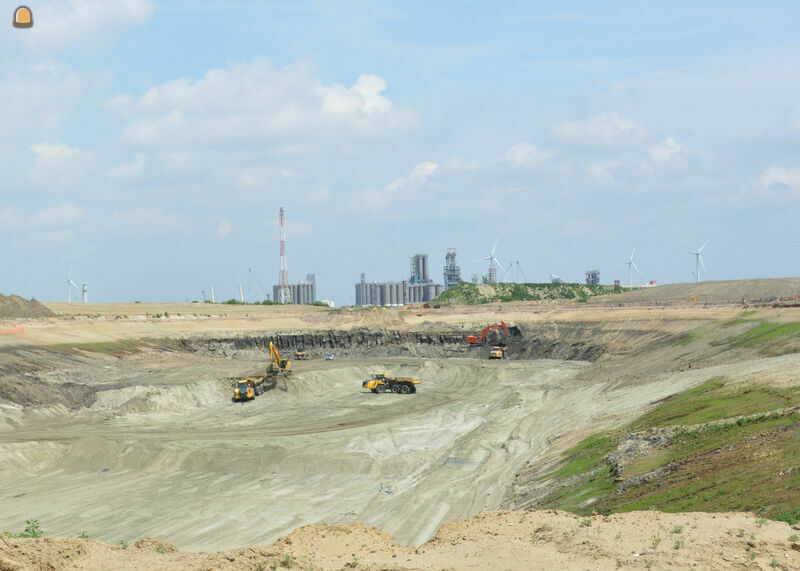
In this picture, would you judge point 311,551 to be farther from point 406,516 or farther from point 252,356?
point 252,356

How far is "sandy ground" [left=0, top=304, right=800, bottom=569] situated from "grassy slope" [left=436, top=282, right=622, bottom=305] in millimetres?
81529

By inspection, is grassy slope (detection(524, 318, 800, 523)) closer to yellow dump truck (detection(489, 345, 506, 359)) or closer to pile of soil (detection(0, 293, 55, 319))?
yellow dump truck (detection(489, 345, 506, 359))

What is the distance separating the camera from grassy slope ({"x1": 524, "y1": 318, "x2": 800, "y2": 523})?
61.4ft

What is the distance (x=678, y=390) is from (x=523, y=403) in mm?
14889

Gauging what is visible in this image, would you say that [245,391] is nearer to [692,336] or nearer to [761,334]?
[761,334]

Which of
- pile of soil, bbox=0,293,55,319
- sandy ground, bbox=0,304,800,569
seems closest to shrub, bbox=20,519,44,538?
sandy ground, bbox=0,304,800,569

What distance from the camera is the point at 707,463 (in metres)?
22.1

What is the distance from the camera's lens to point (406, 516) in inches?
1070

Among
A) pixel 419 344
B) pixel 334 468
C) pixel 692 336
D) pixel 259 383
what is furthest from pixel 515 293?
pixel 334 468

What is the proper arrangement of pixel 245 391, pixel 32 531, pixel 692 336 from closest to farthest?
pixel 32 531, pixel 245 391, pixel 692 336

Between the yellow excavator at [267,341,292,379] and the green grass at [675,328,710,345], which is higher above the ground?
the green grass at [675,328,710,345]

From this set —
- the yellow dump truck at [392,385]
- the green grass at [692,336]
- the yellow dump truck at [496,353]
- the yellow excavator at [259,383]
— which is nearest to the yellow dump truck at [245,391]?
the yellow excavator at [259,383]

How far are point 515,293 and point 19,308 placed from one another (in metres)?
103

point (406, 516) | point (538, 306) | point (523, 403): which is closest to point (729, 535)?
point (406, 516)
